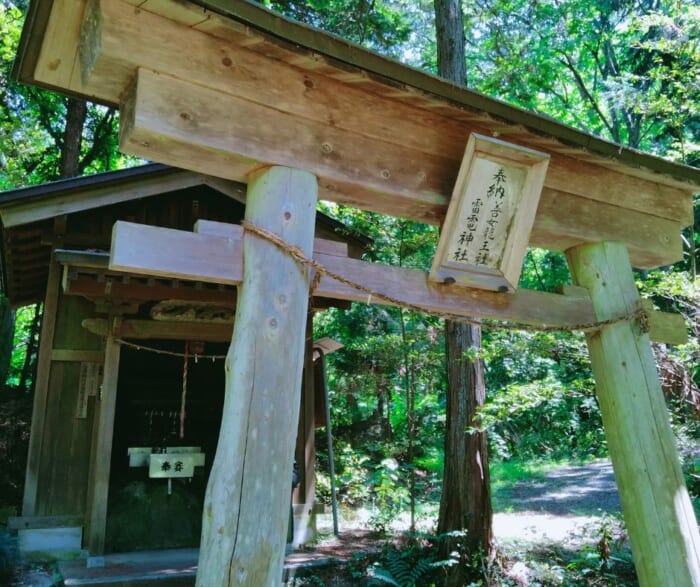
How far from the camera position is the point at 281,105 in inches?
114

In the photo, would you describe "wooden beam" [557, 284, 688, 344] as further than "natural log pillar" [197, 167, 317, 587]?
Yes

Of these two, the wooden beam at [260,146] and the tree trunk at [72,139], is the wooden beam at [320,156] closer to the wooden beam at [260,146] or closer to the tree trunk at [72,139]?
the wooden beam at [260,146]

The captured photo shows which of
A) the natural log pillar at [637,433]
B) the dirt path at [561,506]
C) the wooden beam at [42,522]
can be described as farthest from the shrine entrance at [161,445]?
the natural log pillar at [637,433]

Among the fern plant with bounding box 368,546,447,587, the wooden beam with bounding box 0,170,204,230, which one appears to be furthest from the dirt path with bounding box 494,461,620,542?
the wooden beam with bounding box 0,170,204,230

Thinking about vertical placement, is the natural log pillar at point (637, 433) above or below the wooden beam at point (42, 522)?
above

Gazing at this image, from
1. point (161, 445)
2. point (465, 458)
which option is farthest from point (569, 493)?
point (161, 445)

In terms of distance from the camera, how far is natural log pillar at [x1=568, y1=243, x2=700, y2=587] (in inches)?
134

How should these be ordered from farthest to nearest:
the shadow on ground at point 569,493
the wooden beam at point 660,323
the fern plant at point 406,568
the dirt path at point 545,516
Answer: the shadow on ground at point 569,493, the dirt path at point 545,516, the fern plant at point 406,568, the wooden beam at point 660,323

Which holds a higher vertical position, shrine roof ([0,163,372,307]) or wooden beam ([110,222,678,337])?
shrine roof ([0,163,372,307])

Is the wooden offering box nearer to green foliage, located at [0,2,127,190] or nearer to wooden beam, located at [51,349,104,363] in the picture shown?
wooden beam, located at [51,349,104,363]

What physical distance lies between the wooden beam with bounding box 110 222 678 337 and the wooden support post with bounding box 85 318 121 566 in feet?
14.4

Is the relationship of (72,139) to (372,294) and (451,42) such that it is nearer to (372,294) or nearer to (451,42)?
(451,42)

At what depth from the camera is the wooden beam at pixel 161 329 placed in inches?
270

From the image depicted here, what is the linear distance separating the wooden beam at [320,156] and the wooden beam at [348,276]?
1.19 ft
